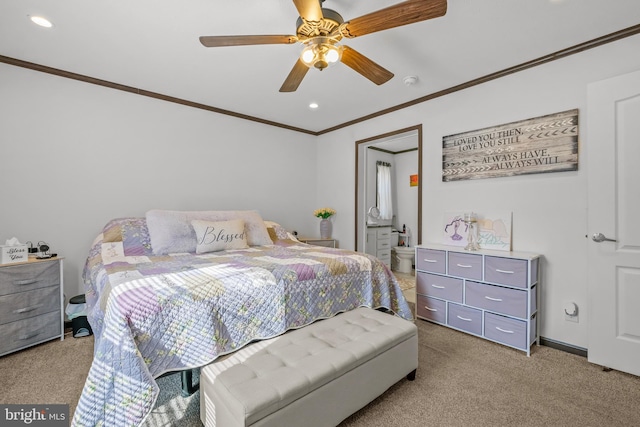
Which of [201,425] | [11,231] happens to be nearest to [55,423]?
[201,425]

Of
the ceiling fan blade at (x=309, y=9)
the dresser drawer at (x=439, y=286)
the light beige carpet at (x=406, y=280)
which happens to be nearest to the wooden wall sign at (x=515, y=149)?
the dresser drawer at (x=439, y=286)

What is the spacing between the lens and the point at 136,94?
3080mm

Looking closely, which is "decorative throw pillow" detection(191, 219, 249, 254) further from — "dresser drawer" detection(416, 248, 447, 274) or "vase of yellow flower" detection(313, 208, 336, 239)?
"dresser drawer" detection(416, 248, 447, 274)

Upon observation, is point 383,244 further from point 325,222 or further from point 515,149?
point 515,149

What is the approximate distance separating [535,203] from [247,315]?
8.28 ft

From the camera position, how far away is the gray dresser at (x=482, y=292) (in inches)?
89.6

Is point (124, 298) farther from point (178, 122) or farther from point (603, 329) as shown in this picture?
point (603, 329)

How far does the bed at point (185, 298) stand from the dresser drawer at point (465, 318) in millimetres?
641

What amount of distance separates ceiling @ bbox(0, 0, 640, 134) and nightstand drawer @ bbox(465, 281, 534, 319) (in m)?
1.96

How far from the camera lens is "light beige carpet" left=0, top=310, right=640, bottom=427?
1.53 meters

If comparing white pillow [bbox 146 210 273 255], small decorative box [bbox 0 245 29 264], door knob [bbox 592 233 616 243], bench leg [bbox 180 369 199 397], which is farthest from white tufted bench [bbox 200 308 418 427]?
small decorative box [bbox 0 245 29 264]

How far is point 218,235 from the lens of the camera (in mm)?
2691

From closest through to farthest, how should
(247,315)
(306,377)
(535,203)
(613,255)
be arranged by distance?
(306,377), (247,315), (613,255), (535,203)

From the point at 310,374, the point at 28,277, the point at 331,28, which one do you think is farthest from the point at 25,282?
the point at 331,28
